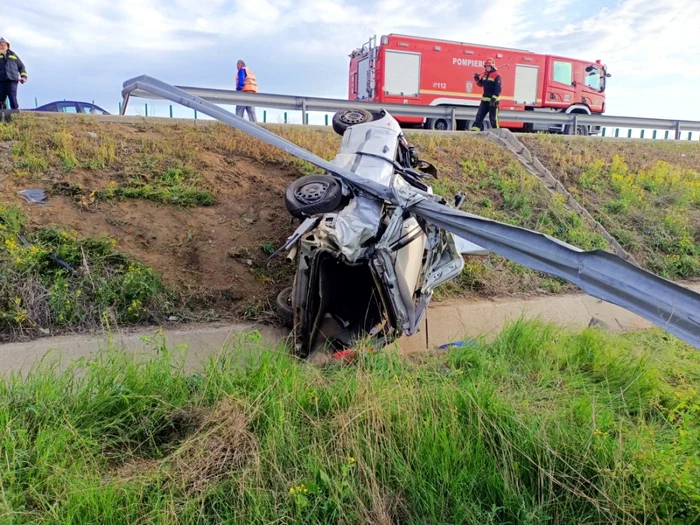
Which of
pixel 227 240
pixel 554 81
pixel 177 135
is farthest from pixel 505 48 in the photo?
pixel 227 240

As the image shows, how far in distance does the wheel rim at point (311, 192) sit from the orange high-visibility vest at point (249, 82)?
6.95 metres

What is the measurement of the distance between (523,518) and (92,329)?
424cm

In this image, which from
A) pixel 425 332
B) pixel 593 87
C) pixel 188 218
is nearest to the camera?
pixel 425 332

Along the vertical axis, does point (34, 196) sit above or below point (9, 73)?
below

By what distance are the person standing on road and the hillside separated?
1.56 meters

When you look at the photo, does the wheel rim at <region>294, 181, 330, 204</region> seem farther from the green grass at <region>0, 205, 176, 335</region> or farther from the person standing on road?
the person standing on road

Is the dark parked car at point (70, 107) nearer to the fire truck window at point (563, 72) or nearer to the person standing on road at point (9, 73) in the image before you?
the person standing on road at point (9, 73)

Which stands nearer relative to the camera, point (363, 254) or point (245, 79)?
point (363, 254)

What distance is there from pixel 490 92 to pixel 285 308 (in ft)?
29.7

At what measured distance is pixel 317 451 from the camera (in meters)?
2.57

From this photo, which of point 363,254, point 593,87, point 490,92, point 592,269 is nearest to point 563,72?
point 593,87

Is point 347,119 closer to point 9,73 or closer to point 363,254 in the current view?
point 363,254

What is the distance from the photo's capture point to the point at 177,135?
7.73 m

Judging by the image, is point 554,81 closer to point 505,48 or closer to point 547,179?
point 505,48
